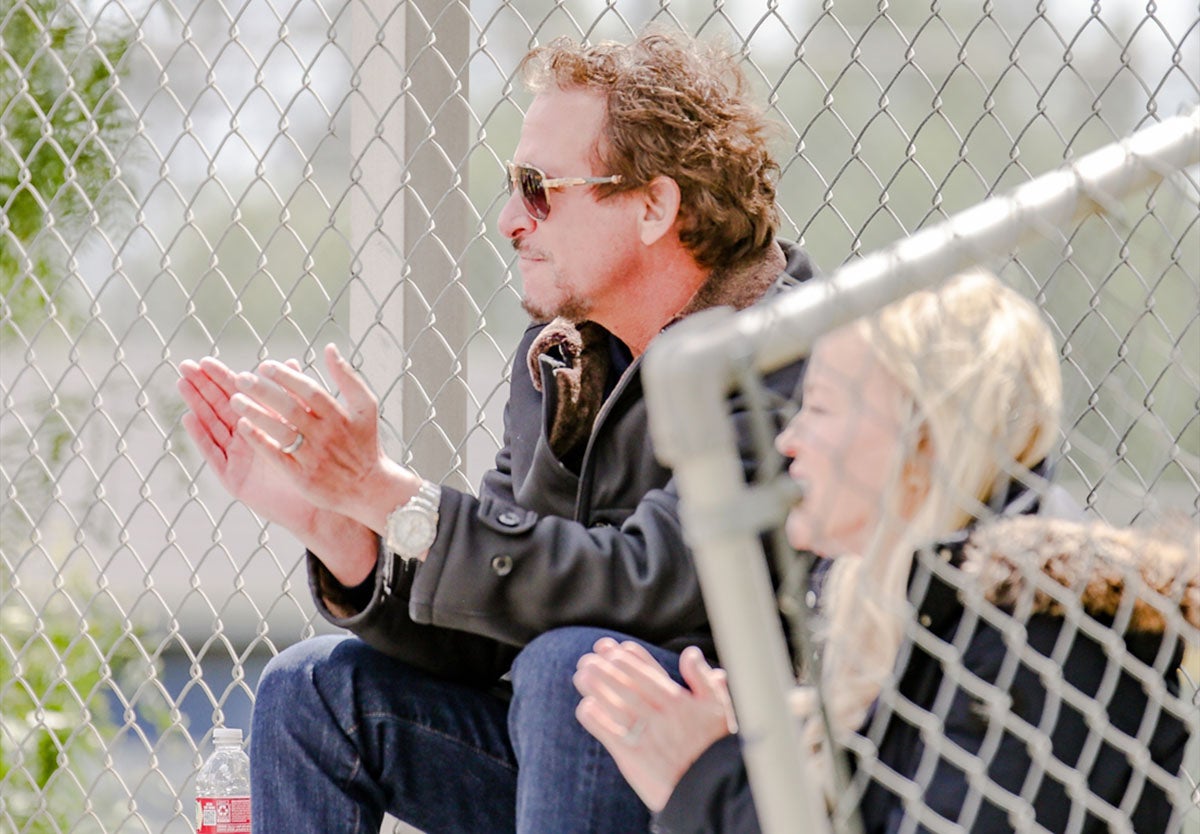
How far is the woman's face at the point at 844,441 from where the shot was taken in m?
1.56

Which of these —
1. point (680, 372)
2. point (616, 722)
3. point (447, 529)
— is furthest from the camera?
point (447, 529)

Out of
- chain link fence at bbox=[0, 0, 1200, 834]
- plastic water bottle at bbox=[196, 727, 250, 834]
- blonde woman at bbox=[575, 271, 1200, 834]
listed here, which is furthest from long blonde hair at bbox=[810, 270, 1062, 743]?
plastic water bottle at bbox=[196, 727, 250, 834]

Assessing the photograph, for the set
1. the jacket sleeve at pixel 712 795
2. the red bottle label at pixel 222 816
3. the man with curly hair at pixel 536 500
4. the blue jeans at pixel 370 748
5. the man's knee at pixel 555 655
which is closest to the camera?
the jacket sleeve at pixel 712 795

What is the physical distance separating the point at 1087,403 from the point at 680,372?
1.89 meters

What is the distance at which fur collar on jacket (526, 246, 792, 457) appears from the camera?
95.8 inches

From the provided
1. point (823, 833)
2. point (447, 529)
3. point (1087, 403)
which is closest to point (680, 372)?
point (823, 833)

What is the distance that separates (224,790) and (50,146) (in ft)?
5.52

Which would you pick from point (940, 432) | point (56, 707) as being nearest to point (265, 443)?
point (940, 432)

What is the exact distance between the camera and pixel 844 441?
5.10ft

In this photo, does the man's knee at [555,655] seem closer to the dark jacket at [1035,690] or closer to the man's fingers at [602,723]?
the man's fingers at [602,723]

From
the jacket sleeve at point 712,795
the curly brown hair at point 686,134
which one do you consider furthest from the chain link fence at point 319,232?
the jacket sleeve at point 712,795

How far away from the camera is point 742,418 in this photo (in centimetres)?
221

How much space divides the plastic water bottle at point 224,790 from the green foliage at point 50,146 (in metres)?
1.15

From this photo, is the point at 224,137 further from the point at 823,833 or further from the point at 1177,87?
the point at 823,833
